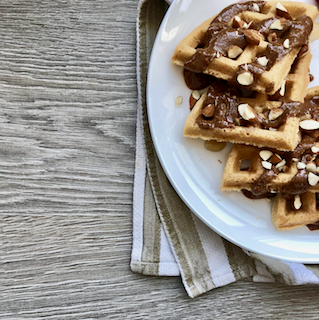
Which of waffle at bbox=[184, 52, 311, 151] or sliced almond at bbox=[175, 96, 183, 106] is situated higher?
waffle at bbox=[184, 52, 311, 151]

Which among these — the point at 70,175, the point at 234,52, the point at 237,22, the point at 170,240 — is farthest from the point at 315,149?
the point at 70,175

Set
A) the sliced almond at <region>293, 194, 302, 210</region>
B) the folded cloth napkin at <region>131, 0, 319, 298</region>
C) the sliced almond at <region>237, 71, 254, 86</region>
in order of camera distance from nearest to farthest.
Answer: the sliced almond at <region>237, 71, 254, 86</region> → the sliced almond at <region>293, 194, 302, 210</region> → the folded cloth napkin at <region>131, 0, 319, 298</region>

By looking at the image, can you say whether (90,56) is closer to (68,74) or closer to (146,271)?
(68,74)

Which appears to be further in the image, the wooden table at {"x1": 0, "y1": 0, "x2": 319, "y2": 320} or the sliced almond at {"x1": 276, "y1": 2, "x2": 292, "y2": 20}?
the wooden table at {"x1": 0, "y1": 0, "x2": 319, "y2": 320}

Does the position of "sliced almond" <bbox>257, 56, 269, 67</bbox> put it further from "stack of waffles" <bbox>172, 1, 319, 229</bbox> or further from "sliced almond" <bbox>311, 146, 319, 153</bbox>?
"sliced almond" <bbox>311, 146, 319, 153</bbox>

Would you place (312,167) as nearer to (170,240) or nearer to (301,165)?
(301,165)

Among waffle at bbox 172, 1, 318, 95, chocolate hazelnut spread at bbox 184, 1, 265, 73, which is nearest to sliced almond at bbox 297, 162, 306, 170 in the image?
waffle at bbox 172, 1, 318, 95
